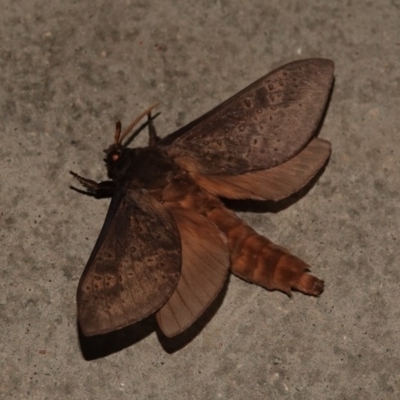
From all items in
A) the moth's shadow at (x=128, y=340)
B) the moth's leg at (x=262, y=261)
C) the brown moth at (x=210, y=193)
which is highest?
the brown moth at (x=210, y=193)

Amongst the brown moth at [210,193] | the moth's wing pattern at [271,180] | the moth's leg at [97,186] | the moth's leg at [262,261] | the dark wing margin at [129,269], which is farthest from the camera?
the moth's leg at [97,186]

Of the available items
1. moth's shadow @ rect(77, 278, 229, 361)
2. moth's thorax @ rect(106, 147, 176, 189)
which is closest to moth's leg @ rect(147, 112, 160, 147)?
moth's thorax @ rect(106, 147, 176, 189)

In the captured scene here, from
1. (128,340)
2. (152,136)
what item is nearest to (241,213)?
(152,136)

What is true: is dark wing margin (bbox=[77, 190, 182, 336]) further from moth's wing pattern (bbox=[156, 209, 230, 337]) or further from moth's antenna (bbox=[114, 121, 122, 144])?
moth's antenna (bbox=[114, 121, 122, 144])

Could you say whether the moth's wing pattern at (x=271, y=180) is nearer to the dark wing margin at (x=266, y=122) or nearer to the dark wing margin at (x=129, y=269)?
the dark wing margin at (x=266, y=122)

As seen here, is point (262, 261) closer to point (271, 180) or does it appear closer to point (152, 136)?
point (271, 180)

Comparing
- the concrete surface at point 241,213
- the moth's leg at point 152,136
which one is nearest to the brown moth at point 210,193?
the moth's leg at point 152,136

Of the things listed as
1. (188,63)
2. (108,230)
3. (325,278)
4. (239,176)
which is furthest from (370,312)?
(188,63)

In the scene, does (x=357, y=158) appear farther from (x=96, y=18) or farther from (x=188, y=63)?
(x=96, y=18)
